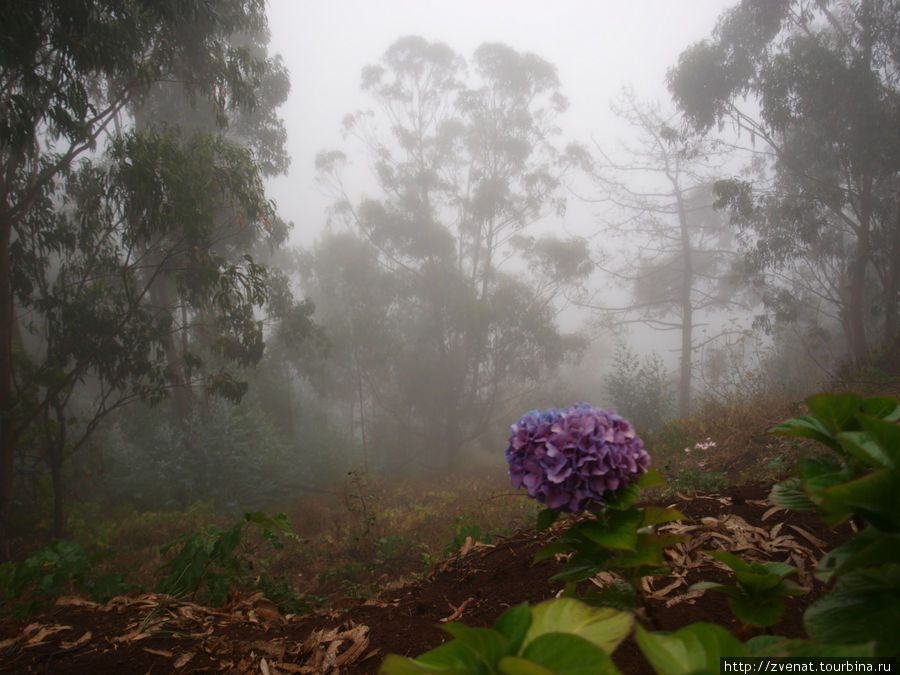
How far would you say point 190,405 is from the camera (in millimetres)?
9453

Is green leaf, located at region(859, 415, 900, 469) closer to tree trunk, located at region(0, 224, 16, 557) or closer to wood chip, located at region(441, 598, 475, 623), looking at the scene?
wood chip, located at region(441, 598, 475, 623)

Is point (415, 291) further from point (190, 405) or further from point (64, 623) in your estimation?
point (64, 623)

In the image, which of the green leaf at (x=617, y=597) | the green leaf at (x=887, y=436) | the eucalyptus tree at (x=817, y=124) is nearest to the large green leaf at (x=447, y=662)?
the green leaf at (x=887, y=436)

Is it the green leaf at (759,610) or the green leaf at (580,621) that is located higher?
the green leaf at (580,621)

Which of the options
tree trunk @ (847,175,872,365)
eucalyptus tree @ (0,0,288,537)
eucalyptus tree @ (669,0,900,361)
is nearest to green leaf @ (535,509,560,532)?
eucalyptus tree @ (0,0,288,537)

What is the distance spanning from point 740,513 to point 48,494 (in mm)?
8429

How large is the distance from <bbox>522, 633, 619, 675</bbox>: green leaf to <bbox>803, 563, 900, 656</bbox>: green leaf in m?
0.26

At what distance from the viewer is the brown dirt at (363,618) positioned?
112 cm

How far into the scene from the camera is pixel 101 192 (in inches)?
239

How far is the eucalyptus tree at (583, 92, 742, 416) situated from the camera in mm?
15336

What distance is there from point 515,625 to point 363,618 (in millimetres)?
1258

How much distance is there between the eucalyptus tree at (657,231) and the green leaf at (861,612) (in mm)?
15231

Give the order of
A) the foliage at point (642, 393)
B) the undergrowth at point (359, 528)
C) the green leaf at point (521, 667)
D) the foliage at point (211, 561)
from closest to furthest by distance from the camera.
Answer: the green leaf at point (521, 667) < the foliage at point (211, 561) < the undergrowth at point (359, 528) < the foliage at point (642, 393)

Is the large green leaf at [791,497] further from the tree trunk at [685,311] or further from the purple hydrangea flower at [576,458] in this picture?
the tree trunk at [685,311]
